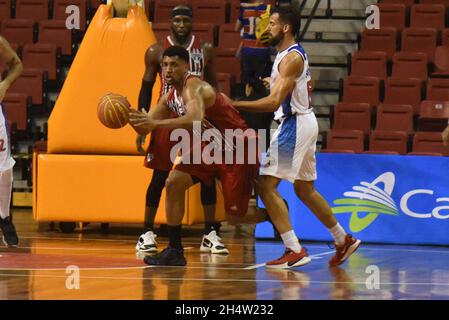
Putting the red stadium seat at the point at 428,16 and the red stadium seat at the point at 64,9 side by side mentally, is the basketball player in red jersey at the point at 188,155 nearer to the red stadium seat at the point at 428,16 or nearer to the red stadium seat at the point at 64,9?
the red stadium seat at the point at 428,16

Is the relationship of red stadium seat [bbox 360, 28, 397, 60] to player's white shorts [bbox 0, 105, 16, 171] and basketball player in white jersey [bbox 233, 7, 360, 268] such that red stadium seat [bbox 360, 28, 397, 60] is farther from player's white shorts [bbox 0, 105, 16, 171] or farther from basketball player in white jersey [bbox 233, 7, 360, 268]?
player's white shorts [bbox 0, 105, 16, 171]

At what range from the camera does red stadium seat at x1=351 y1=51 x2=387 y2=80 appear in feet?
41.5

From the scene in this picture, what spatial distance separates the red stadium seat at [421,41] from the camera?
41.9 ft

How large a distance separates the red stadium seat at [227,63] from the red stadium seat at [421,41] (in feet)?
6.61

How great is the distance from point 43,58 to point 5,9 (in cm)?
158

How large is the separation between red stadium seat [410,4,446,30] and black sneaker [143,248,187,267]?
665 centimetres

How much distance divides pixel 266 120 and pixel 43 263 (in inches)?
163

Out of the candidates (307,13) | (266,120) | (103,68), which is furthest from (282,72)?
(307,13)

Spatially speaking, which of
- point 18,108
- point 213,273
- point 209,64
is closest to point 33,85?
point 18,108

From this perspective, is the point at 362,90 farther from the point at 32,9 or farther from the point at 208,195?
the point at 32,9

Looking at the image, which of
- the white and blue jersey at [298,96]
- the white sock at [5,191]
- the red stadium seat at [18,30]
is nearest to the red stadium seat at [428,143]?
the white and blue jersey at [298,96]

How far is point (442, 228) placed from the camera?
9.36m

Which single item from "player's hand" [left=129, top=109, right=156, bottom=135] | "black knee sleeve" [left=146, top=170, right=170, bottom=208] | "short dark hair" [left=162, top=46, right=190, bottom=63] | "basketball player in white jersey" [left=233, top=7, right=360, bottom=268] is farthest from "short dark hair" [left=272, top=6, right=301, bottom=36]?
"black knee sleeve" [left=146, top=170, right=170, bottom=208]

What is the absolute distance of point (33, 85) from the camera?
13.0 m
